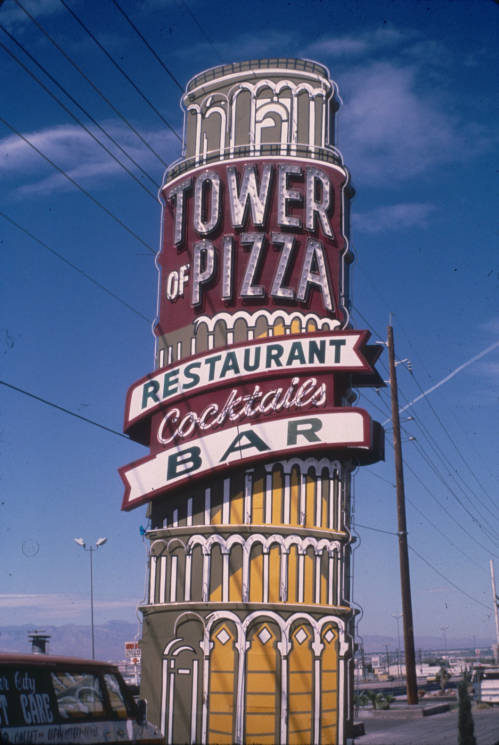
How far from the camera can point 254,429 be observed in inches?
1089

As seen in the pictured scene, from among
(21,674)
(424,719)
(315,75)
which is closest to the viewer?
(21,674)

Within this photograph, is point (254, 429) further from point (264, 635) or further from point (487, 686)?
point (487, 686)

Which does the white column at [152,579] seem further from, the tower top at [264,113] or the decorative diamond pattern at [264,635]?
the tower top at [264,113]

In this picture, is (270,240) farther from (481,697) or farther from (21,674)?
(481,697)

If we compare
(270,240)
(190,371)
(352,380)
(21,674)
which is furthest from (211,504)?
(21,674)

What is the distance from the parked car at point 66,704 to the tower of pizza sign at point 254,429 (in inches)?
418

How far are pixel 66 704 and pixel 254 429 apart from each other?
1436cm

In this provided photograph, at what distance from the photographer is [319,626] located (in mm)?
26625

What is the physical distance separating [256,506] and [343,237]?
10590 mm

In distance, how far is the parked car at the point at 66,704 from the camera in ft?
43.5

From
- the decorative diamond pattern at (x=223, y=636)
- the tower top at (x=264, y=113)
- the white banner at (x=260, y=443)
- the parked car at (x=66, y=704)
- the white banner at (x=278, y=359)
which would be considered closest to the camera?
the parked car at (x=66, y=704)

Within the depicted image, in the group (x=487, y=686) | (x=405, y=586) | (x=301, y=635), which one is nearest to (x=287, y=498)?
(x=301, y=635)

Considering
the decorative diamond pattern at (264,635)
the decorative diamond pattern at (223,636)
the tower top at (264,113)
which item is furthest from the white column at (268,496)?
the tower top at (264,113)

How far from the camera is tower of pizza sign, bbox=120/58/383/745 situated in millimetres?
26141
